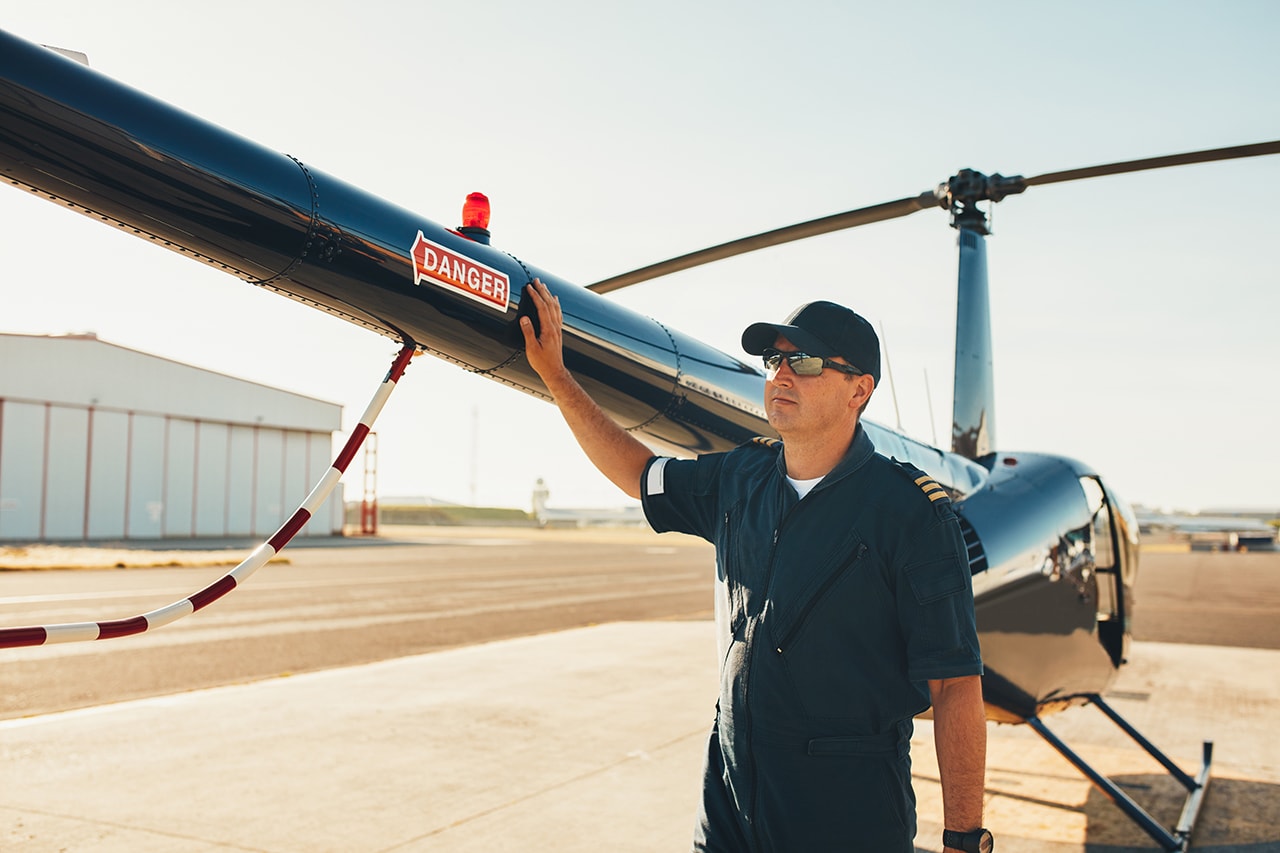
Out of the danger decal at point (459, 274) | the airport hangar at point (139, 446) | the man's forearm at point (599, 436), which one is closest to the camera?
the danger decal at point (459, 274)

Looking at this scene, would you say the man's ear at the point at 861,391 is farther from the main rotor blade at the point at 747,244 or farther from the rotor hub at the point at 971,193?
the rotor hub at the point at 971,193

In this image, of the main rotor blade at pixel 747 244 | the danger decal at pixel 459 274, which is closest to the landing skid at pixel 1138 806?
the main rotor blade at pixel 747 244

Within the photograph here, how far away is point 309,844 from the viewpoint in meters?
4.27

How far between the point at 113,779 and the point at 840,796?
462cm

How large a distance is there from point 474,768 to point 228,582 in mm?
3489

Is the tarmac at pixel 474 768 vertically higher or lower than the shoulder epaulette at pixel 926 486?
lower

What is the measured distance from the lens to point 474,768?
557cm

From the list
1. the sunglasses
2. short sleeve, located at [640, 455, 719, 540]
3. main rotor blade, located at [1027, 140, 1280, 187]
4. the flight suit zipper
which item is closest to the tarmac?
short sleeve, located at [640, 455, 719, 540]

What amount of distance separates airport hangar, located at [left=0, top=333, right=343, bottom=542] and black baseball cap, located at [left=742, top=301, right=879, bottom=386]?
3526 cm

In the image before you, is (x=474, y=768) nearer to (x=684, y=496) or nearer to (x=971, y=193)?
(x=684, y=496)

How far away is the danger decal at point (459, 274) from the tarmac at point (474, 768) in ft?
8.86

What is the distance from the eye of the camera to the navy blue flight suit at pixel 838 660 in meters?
2.18

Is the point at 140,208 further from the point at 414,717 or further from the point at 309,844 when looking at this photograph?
the point at 414,717

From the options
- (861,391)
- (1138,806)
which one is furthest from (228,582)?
(1138,806)
